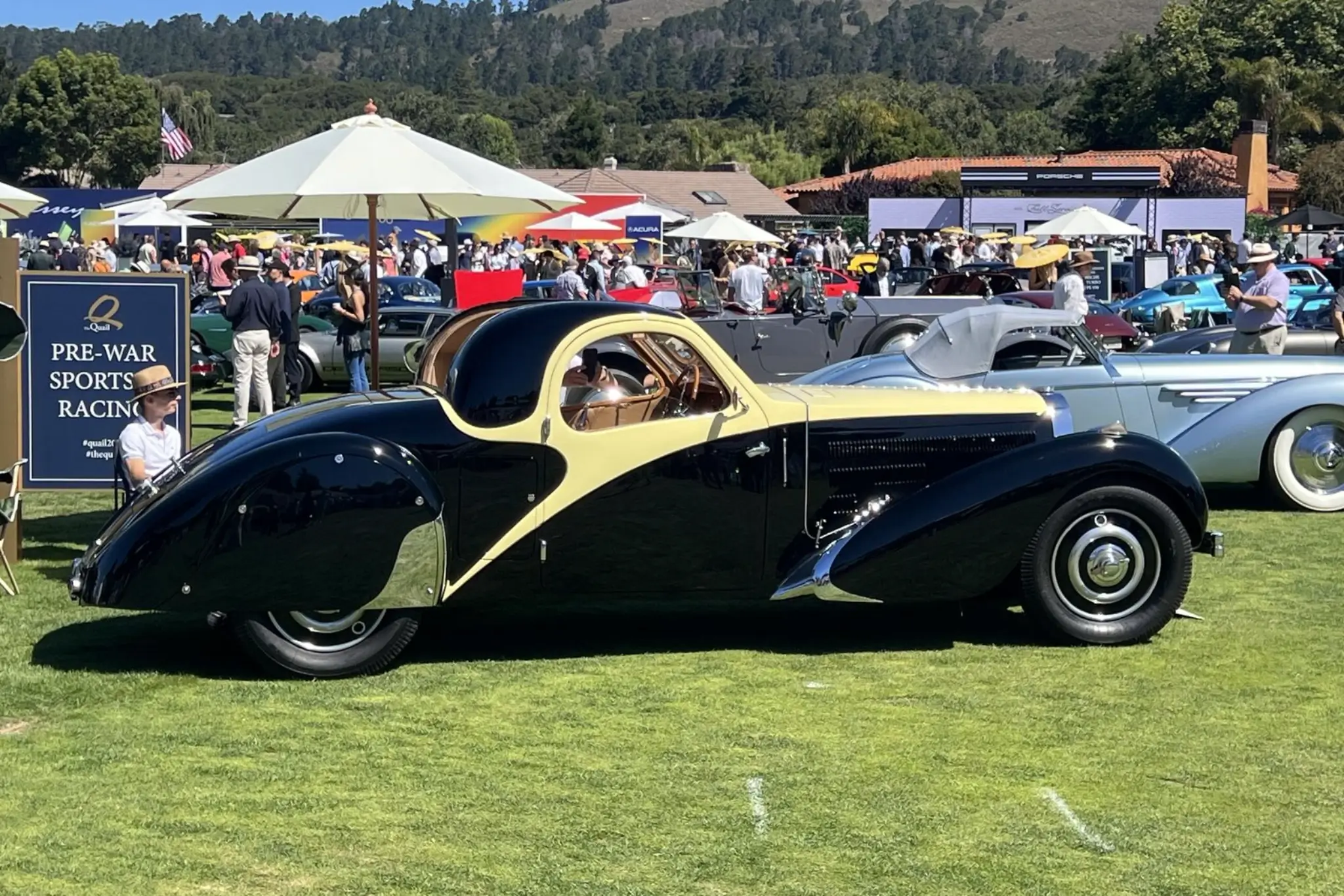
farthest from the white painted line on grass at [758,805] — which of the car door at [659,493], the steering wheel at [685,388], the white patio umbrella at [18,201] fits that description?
the white patio umbrella at [18,201]

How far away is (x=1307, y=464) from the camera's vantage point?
35.3 feet

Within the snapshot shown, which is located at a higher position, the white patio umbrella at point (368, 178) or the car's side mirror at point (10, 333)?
the white patio umbrella at point (368, 178)

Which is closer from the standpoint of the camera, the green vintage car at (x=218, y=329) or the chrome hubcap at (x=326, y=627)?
the chrome hubcap at (x=326, y=627)

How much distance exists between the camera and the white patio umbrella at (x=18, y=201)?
13289 millimetres

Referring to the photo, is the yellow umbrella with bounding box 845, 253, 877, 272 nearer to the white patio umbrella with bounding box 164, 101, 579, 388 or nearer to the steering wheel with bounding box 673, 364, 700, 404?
the white patio umbrella with bounding box 164, 101, 579, 388

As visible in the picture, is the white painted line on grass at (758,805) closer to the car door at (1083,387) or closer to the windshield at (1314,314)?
the car door at (1083,387)

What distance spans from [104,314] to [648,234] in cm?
3414

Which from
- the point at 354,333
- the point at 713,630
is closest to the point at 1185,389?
the point at 713,630

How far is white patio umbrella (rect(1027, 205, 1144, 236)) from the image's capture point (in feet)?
94.3

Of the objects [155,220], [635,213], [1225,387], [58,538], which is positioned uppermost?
[635,213]

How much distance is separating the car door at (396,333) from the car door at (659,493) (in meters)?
12.4

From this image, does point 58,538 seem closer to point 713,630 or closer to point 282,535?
point 282,535

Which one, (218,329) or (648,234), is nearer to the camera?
(218,329)

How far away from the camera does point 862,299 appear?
17656 mm
